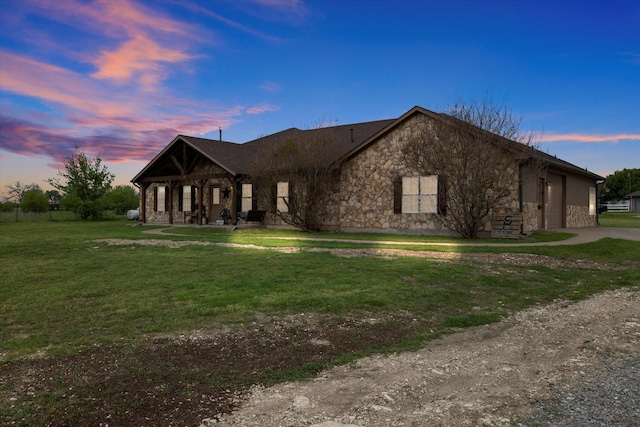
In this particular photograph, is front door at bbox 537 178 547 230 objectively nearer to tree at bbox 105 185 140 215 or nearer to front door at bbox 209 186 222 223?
front door at bbox 209 186 222 223

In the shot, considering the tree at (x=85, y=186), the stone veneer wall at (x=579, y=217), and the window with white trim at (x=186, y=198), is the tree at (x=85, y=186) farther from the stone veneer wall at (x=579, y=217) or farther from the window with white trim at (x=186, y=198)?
the stone veneer wall at (x=579, y=217)

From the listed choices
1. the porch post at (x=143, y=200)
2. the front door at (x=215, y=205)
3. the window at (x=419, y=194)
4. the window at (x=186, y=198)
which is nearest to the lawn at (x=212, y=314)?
the window at (x=419, y=194)

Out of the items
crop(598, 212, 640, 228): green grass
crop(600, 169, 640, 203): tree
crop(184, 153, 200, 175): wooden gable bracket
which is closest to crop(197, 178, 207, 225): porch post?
crop(184, 153, 200, 175): wooden gable bracket

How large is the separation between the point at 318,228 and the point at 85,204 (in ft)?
76.0

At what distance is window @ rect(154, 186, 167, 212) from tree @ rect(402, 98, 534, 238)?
18.9m

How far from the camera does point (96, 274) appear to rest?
9508 mm

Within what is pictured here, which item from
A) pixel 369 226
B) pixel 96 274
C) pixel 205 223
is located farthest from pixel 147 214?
pixel 96 274

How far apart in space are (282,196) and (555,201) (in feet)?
45.3

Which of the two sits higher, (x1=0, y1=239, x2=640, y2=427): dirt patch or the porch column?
the porch column

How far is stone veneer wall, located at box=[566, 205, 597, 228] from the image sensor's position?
76.4 ft

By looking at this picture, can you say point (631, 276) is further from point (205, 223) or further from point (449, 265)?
point (205, 223)

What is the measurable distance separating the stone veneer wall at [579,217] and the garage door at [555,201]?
65cm

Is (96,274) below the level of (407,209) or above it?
below

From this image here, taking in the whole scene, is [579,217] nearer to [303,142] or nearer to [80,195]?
[303,142]
